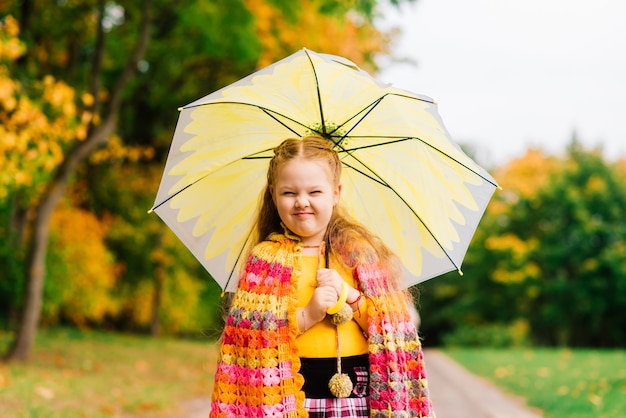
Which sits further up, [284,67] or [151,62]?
[151,62]

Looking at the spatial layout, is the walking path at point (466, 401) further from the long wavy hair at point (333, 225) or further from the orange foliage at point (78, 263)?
the orange foliage at point (78, 263)

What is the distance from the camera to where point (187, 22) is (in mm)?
10961

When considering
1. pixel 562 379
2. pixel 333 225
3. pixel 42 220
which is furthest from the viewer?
pixel 562 379

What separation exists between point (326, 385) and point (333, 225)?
2.14 feet

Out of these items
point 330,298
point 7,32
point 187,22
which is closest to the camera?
point 330,298

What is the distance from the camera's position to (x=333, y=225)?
9.77ft

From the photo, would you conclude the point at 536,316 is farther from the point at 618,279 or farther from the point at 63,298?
the point at 63,298

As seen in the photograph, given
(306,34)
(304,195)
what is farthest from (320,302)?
(306,34)

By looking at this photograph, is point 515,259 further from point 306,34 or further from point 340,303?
point 340,303

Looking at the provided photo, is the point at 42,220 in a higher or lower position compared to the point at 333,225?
higher

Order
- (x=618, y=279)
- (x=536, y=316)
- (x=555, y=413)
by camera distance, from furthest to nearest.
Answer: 1. (x=536, y=316)
2. (x=618, y=279)
3. (x=555, y=413)

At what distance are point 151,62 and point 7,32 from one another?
8.41m

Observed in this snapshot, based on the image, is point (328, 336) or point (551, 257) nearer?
point (328, 336)

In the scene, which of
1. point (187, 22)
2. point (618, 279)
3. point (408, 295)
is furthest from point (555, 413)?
point (618, 279)
